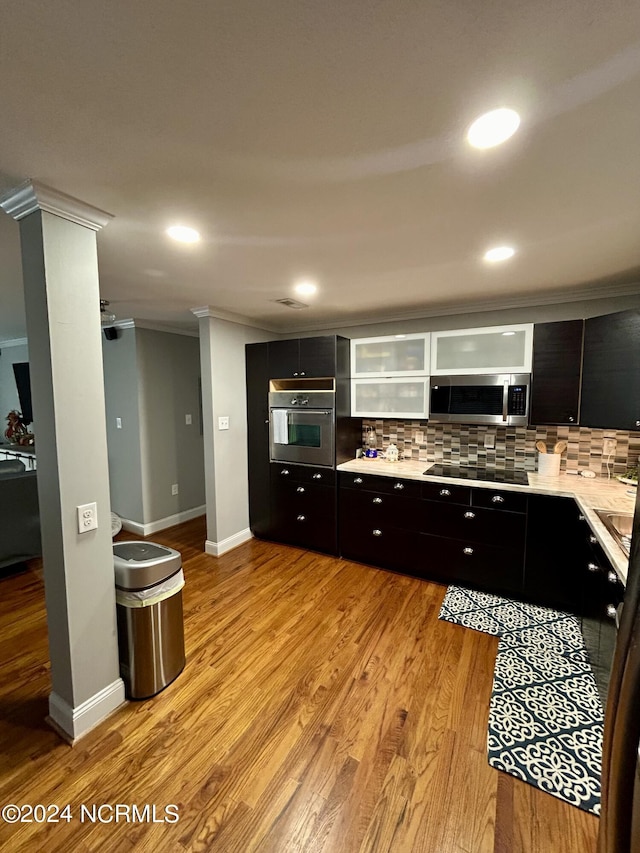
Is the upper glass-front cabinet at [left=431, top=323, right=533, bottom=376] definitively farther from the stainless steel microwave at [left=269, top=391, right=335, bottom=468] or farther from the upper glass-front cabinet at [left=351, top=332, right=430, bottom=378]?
the stainless steel microwave at [left=269, top=391, right=335, bottom=468]

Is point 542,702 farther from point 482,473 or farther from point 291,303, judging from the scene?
point 291,303

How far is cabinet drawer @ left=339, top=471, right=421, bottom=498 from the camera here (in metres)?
3.06

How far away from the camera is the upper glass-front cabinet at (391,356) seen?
10.7ft

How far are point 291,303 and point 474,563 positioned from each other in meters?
2.68

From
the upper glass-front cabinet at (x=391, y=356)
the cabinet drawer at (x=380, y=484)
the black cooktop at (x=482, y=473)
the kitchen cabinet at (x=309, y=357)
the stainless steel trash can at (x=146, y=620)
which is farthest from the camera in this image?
the kitchen cabinet at (x=309, y=357)

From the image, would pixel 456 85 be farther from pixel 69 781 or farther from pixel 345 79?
pixel 69 781

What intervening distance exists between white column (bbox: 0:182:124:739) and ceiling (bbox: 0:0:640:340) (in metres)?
0.16

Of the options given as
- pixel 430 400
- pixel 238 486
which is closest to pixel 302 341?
pixel 430 400

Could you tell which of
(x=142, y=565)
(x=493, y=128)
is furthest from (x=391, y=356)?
(x=142, y=565)

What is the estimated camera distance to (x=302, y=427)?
3.60 metres

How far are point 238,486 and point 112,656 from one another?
208 centimetres

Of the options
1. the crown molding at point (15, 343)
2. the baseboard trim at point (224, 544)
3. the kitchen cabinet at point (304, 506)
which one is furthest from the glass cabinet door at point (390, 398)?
the crown molding at point (15, 343)

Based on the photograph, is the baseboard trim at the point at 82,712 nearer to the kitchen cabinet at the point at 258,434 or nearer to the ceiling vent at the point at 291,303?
the kitchen cabinet at the point at 258,434

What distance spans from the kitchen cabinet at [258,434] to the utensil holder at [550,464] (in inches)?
100
